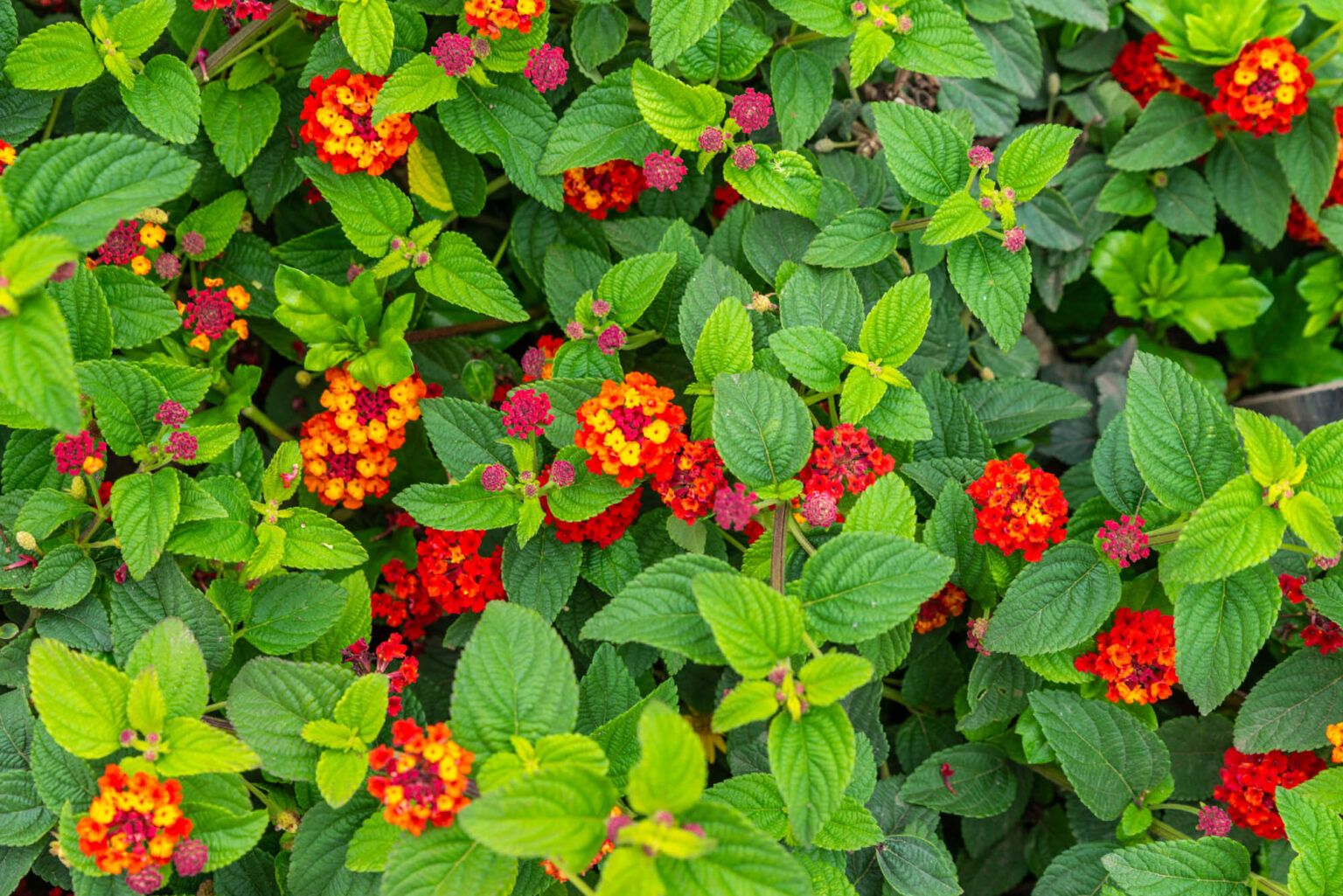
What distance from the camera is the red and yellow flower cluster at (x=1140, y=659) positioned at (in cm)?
211

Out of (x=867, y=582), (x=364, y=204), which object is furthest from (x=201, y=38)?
(x=867, y=582)

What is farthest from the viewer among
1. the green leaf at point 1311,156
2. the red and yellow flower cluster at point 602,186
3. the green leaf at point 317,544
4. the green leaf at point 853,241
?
the green leaf at point 1311,156

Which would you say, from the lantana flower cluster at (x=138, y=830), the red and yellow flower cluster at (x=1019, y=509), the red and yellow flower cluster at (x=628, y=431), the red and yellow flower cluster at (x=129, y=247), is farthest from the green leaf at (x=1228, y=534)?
the red and yellow flower cluster at (x=129, y=247)

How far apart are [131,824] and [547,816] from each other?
0.72 m

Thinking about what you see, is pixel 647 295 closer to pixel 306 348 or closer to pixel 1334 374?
pixel 306 348

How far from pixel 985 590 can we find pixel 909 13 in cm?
139

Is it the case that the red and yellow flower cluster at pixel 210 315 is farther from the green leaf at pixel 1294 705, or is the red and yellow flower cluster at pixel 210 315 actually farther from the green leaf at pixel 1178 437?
the green leaf at pixel 1294 705

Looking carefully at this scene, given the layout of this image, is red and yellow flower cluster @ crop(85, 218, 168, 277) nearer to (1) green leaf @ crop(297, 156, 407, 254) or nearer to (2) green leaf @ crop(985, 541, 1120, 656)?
(1) green leaf @ crop(297, 156, 407, 254)

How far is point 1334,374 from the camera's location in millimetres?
3215

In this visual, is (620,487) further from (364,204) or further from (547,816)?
(364,204)

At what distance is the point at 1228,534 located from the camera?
1.88m

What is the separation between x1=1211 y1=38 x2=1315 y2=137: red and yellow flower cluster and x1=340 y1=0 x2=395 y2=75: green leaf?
2184 millimetres

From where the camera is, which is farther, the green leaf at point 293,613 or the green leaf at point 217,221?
the green leaf at point 217,221

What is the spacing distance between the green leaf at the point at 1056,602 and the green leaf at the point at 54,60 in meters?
2.28
